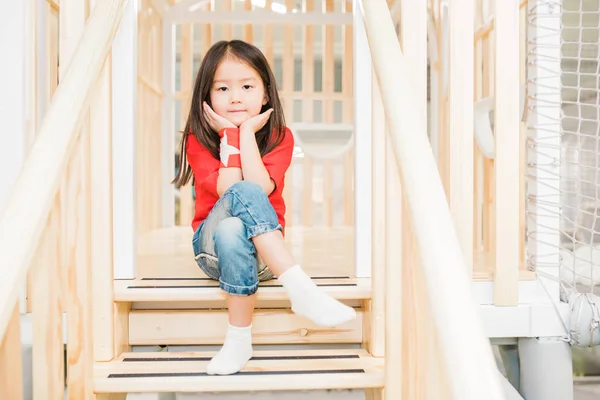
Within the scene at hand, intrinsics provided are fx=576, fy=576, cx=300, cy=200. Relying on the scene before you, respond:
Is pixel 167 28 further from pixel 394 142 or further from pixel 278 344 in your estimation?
pixel 394 142

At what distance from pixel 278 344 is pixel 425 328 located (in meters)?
0.48

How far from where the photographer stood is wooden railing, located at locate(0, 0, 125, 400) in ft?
2.56

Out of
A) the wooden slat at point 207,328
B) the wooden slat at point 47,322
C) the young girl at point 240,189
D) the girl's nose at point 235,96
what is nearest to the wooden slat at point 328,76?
Result: the young girl at point 240,189

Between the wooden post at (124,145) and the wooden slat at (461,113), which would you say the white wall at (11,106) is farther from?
the wooden slat at (461,113)

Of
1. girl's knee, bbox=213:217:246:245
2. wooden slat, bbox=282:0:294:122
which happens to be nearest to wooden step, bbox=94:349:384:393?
girl's knee, bbox=213:217:246:245

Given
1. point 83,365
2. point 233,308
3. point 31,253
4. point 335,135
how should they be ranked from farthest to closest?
point 335,135, point 233,308, point 83,365, point 31,253

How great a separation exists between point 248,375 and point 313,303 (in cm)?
18

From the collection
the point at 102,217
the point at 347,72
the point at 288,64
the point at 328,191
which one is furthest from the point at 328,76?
the point at 102,217

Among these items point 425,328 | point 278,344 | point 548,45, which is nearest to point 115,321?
point 278,344

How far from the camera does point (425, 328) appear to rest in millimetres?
905

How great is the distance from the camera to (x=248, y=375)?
1.09 meters

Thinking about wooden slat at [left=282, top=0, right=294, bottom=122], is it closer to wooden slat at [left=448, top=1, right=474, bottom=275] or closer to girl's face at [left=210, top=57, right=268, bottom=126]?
girl's face at [left=210, top=57, right=268, bottom=126]

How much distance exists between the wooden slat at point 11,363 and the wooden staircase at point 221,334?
177 millimetres

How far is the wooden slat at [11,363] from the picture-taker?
0.92 m
